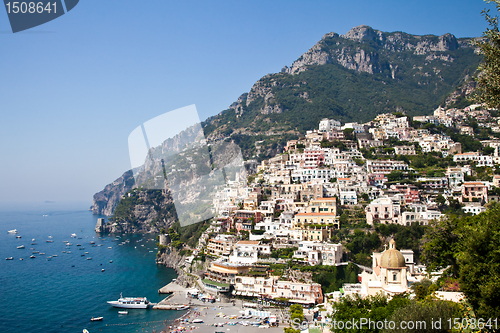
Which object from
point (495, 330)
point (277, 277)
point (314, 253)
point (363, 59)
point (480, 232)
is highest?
point (363, 59)

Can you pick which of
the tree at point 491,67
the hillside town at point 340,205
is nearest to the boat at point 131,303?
the hillside town at point 340,205

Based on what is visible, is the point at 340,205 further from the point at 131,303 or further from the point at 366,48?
the point at 366,48

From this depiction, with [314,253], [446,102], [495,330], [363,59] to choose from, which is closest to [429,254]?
[495,330]

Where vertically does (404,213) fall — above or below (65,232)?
above

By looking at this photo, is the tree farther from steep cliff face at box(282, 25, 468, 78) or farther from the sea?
steep cliff face at box(282, 25, 468, 78)

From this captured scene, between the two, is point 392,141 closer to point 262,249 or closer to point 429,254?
point 262,249

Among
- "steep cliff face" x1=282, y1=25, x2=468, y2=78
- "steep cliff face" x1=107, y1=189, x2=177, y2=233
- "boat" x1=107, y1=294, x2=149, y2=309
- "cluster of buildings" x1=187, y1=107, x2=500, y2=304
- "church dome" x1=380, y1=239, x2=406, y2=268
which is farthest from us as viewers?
"steep cliff face" x1=282, y1=25, x2=468, y2=78

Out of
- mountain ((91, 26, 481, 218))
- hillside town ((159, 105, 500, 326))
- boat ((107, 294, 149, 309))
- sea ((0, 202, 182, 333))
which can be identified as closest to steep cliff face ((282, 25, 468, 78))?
mountain ((91, 26, 481, 218))
